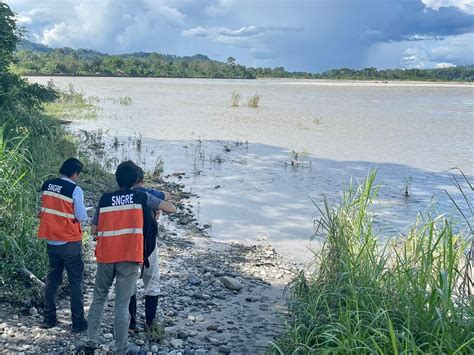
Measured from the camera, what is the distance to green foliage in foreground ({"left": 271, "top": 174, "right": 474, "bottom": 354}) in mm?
3916

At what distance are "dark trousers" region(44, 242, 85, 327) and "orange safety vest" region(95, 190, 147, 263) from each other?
2.52 feet

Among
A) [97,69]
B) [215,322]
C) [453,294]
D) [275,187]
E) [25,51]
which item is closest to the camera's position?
[453,294]

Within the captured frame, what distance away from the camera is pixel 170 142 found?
2123 centimetres

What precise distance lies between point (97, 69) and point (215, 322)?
92.3 metres

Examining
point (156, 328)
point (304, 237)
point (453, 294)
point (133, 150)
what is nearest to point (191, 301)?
point (156, 328)

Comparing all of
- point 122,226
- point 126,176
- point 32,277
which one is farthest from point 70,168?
point 32,277

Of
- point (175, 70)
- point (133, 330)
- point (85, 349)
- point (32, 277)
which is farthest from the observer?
point (175, 70)

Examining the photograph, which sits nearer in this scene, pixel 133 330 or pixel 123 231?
pixel 123 231

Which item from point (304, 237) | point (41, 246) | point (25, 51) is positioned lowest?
point (304, 237)

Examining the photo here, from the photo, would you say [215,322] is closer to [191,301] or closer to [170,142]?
[191,301]

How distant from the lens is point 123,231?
14.2ft

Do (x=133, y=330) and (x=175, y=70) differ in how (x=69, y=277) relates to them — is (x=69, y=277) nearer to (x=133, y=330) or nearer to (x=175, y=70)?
(x=133, y=330)

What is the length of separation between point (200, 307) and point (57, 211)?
2293 millimetres

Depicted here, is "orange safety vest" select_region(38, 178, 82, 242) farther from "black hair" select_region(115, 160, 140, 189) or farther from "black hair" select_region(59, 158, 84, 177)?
"black hair" select_region(115, 160, 140, 189)
